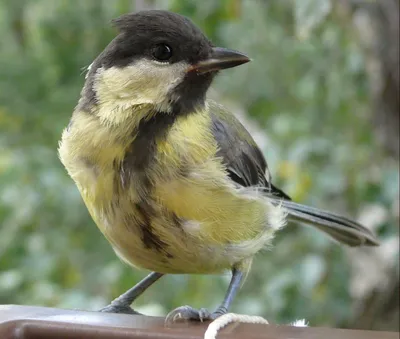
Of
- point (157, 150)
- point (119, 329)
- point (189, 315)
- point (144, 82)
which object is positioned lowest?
point (189, 315)

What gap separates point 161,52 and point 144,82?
0.22ft

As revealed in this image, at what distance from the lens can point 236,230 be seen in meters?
1.62

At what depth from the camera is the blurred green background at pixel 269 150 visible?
2.17 m

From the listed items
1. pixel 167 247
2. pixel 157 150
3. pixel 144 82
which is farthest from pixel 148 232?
pixel 144 82

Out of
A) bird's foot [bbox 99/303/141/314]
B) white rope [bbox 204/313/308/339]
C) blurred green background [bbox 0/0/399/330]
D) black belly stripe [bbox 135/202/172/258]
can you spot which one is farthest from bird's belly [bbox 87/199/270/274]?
blurred green background [bbox 0/0/399/330]

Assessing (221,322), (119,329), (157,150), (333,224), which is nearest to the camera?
(119,329)

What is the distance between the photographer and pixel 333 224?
1.93 m

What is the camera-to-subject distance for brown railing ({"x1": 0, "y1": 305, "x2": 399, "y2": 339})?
105 centimetres

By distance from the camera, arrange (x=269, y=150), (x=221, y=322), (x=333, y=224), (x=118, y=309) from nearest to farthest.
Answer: (x=221, y=322) < (x=118, y=309) < (x=333, y=224) < (x=269, y=150)

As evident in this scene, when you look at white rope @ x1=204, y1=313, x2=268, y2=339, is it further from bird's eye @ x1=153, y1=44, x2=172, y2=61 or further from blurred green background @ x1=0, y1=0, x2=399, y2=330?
blurred green background @ x1=0, y1=0, x2=399, y2=330

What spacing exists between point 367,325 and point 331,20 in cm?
108

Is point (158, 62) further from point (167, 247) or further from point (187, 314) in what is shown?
point (187, 314)

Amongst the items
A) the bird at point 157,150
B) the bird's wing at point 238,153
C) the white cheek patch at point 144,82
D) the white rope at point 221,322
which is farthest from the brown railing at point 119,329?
the bird's wing at point 238,153

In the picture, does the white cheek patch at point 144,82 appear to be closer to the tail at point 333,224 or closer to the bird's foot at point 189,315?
the bird's foot at point 189,315
